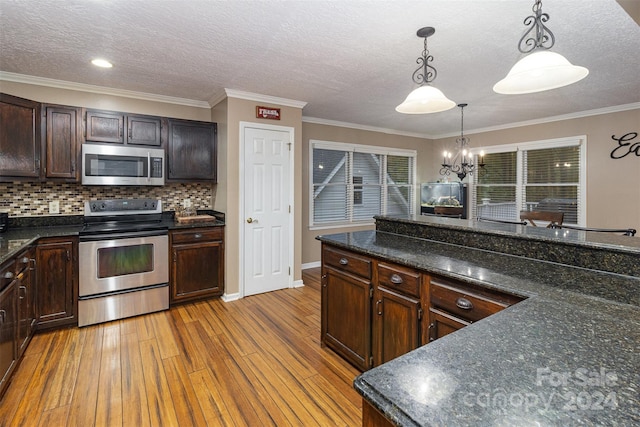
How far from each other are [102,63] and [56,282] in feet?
6.89

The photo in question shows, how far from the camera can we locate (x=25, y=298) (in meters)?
2.52

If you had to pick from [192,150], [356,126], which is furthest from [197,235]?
[356,126]

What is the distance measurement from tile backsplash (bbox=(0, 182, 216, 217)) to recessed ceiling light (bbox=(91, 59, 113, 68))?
4.68 feet

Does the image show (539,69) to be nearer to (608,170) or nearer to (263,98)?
(263,98)

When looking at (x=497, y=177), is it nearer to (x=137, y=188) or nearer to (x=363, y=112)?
(x=363, y=112)

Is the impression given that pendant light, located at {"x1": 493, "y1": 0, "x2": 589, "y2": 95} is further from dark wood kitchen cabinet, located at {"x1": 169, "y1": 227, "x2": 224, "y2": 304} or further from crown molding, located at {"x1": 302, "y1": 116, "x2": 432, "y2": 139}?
crown molding, located at {"x1": 302, "y1": 116, "x2": 432, "y2": 139}

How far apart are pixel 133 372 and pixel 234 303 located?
146 centimetres

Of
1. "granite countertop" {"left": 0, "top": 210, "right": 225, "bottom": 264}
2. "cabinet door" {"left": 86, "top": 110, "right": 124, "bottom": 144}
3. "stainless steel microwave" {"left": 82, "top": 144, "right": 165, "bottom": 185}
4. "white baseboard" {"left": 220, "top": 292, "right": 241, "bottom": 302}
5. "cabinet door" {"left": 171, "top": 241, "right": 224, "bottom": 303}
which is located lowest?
"white baseboard" {"left": 220, "top": 292, "right": 241, "bottom": 302}

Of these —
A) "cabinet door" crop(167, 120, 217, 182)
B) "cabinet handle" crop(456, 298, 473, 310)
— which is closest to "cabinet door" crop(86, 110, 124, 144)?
"cabinet door" crop(167, 120, 217, 182)

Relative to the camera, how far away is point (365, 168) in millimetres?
5934

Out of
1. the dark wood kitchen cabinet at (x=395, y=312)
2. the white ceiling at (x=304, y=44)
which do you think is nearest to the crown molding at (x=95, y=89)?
the white ceiling at (x=304, y=44)

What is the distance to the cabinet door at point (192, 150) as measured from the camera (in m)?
3.82

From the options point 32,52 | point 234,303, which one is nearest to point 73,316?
point 234,303

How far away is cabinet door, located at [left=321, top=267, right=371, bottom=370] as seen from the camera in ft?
7.31
